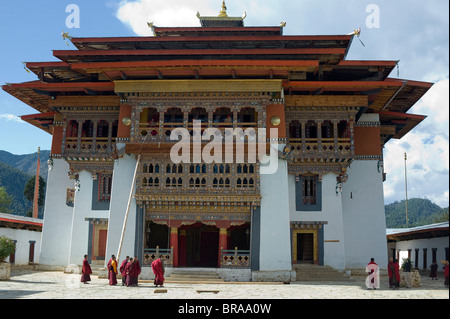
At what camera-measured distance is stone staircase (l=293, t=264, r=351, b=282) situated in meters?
20.8

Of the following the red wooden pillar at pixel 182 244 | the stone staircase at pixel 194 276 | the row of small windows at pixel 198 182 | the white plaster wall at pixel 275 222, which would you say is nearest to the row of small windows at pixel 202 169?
the row of small windows at pixel 198 182

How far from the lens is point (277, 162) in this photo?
20.7 metres

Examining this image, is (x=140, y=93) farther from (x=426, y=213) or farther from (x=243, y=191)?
(x=426, y=213)

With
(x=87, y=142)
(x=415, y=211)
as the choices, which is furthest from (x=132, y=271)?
(x=415, y=211)

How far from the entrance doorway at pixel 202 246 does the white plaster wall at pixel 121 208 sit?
12.4ft

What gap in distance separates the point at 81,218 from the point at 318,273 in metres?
10.6

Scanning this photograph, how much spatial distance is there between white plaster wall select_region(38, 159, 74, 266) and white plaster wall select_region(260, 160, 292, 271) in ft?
Result: 31.3

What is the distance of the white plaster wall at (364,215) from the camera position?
76.0ft

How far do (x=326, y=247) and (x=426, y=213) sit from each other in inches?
5884

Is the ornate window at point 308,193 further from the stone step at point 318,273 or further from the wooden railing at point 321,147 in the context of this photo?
the stone step at point 318,273

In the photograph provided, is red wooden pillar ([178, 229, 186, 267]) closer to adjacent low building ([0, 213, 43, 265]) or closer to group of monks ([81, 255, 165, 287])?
group of monks ([81, 255, 165, 287])

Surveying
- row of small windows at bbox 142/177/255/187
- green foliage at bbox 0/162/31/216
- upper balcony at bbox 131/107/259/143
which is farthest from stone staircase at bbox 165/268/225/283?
green foliage at bbox 0/162/31/216
